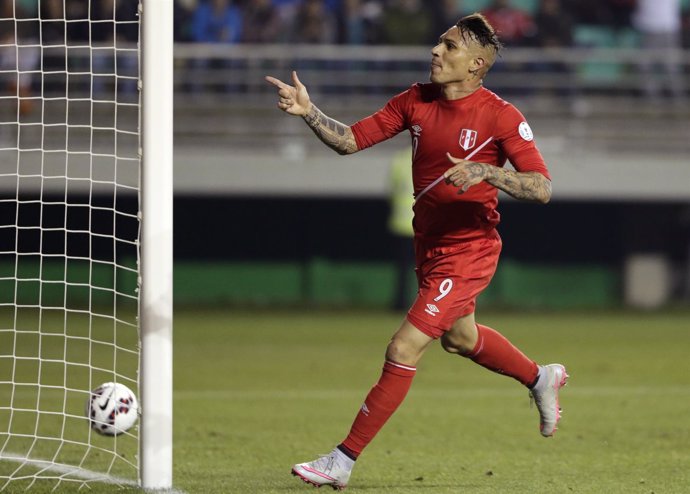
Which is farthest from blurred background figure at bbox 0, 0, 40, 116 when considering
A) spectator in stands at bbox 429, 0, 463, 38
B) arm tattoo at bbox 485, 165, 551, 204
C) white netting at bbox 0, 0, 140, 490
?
arm tattoo at bbox 485, 165, 551, 204

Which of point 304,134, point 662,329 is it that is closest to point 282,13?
point 304,134

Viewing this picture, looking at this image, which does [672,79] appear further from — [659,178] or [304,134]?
[304,134]

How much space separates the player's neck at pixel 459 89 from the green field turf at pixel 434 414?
1857 millimetres

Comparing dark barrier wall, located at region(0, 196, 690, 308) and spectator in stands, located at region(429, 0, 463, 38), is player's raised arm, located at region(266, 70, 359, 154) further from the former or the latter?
dark barrier wall, located at region(0, 196, 690, 308)

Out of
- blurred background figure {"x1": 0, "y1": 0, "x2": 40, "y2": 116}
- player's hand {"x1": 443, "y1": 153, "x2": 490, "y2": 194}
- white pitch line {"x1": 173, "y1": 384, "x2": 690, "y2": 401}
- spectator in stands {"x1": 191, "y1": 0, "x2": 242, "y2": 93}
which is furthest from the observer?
spectator in stands {"x1": 191, "y1": 0, "x2": 242, "y2": 93}

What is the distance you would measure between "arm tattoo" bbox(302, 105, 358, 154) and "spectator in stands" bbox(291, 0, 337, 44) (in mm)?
13495

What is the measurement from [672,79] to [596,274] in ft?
10.8

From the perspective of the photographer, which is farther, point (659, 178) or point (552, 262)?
point (552, 262)

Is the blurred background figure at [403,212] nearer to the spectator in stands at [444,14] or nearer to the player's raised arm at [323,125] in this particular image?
the spectator in stands at [444,14]

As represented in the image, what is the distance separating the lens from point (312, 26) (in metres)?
19.3

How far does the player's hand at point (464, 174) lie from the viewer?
531cm

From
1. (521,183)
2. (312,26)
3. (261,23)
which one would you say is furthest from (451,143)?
(261,23)

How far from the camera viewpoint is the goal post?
557cm

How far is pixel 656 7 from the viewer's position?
19344 millimetres
